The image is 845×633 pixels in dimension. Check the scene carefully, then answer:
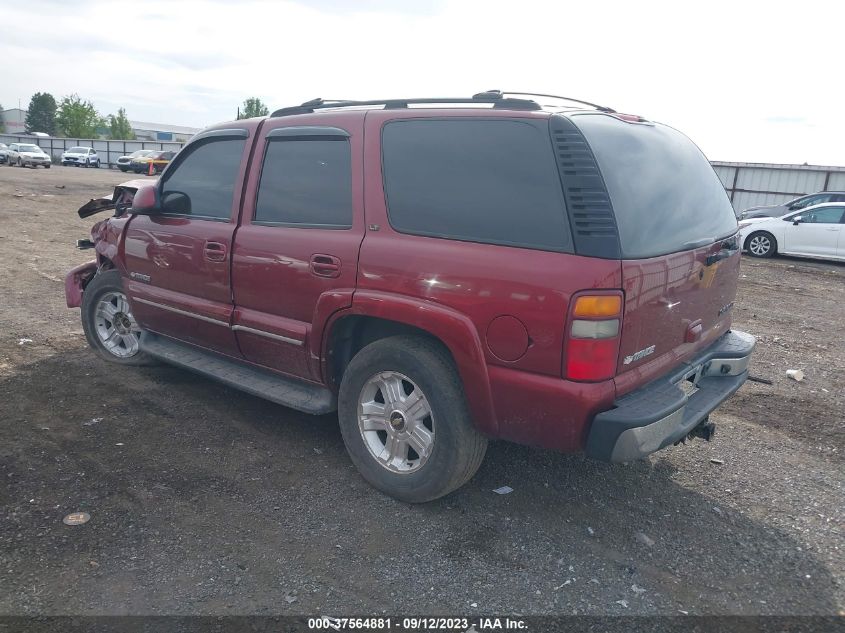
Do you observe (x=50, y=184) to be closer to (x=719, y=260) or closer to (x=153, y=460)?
(x=153, y=460)

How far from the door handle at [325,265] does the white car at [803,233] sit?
13093 millimetres

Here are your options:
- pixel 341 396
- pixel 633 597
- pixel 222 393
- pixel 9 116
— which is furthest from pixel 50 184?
pixel 9 116

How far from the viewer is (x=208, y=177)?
14.6ft

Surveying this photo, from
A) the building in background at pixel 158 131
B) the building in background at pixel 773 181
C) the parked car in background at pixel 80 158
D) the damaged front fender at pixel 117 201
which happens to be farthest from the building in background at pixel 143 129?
the damaged front fender at pixel 117 201

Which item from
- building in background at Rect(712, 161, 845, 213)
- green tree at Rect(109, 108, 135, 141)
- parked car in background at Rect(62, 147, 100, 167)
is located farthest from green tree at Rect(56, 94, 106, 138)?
building in background at Rect(712, 161, 845, 213)

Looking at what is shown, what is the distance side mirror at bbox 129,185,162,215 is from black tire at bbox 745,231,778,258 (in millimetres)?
13834

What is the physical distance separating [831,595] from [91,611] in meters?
3.12

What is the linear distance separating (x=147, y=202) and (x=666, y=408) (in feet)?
11.9

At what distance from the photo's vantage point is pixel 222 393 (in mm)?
5016

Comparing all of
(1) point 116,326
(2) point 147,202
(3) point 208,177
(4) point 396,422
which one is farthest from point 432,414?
(1) point 116,326

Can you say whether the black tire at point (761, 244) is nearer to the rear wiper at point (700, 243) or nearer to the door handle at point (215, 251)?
the rear wiper at point (700, 243)

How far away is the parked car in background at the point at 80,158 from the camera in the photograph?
4309 cm

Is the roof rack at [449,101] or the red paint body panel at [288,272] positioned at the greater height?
the roof rack at [449,101]

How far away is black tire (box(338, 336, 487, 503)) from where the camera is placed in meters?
3.21
